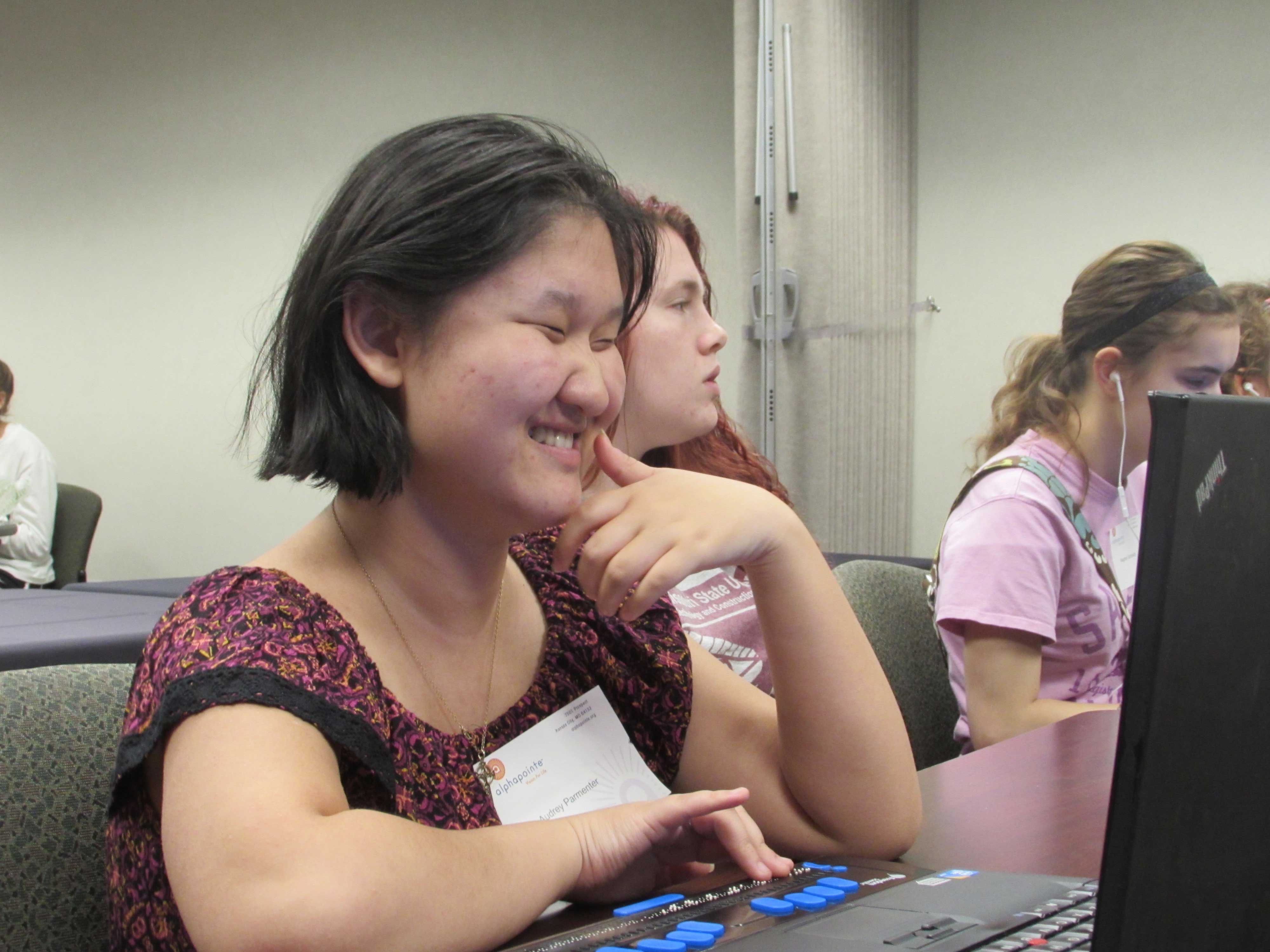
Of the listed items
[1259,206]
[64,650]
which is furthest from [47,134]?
[1259,206]

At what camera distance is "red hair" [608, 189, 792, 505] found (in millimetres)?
1781

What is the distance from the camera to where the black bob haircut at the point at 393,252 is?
794 millimetres

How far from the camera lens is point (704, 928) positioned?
59 centimetres

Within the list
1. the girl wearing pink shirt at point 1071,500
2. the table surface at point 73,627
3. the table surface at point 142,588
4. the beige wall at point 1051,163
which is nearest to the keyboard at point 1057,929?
the girl wearing pink shirt at point 1071,500

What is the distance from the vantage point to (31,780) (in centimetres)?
77

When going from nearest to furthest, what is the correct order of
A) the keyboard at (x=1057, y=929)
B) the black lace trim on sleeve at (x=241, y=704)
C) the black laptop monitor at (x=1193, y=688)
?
the black laptop monitor at (x=1193, y=688) < the keyboard at (x=1057, y=929) < the black lace trim on sleeve at (x=241, y=704)

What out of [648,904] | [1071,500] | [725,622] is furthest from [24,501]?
[648,904]

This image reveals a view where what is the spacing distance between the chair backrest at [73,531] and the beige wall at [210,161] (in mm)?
699

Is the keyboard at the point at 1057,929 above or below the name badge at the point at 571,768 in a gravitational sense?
above

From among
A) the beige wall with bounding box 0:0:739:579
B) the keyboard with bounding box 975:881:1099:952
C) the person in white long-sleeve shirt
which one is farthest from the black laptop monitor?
the person in white long-sleeve shirt

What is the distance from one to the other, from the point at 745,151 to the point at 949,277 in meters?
0.85

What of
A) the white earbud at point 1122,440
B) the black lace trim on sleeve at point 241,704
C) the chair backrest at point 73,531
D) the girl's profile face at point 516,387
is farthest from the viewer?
the chair backrest at point 73,531

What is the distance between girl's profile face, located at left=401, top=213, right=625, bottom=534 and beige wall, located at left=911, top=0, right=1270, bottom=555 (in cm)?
301

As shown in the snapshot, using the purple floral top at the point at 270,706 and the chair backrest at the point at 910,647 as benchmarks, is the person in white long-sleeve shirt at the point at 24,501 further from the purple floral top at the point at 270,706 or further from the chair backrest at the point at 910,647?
the purple floral top at the point at 270,706
